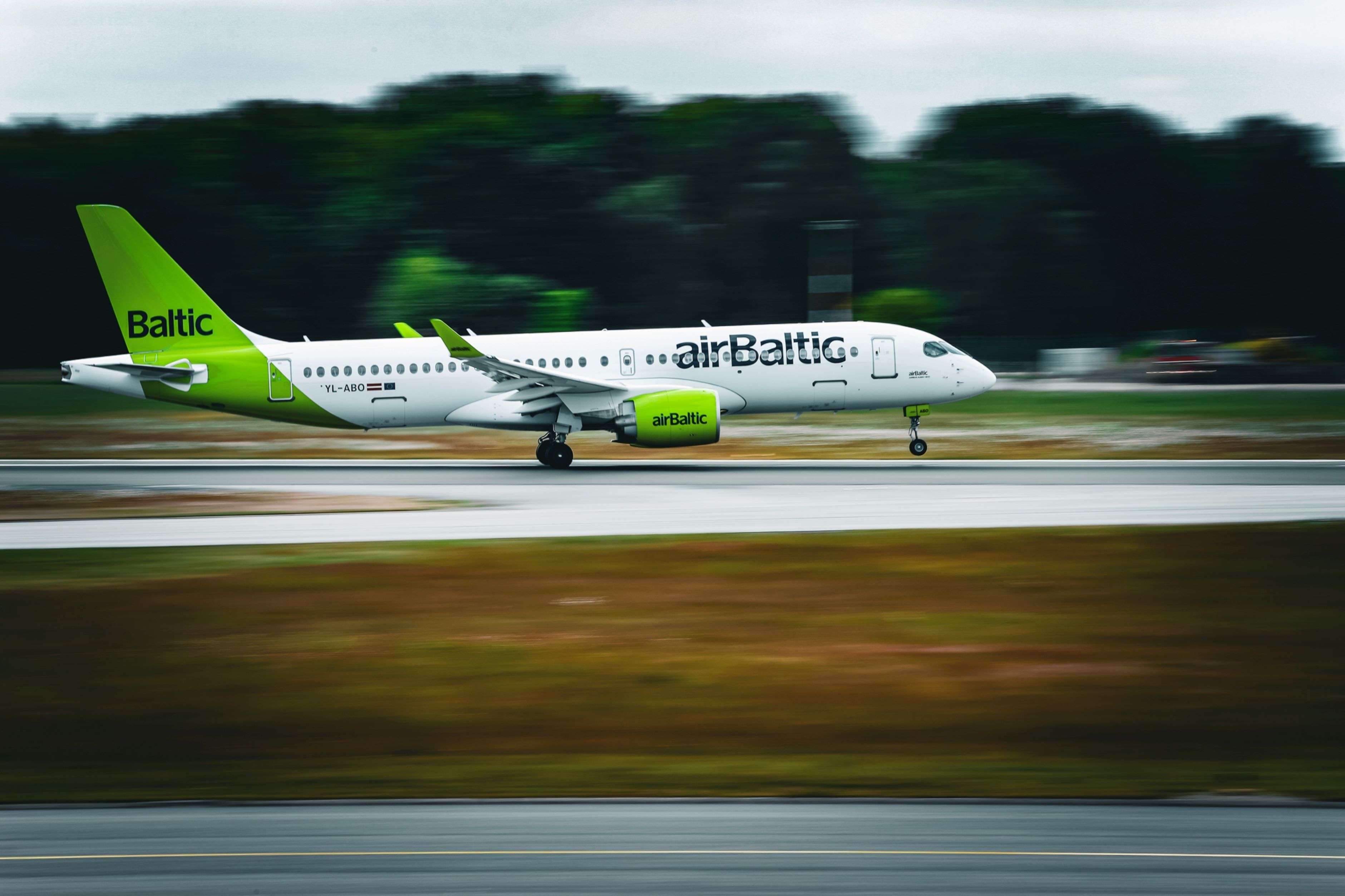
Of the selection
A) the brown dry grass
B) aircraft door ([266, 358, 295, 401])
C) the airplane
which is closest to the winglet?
the airplane

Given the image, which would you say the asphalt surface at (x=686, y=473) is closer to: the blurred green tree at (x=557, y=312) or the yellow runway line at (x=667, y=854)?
the yellow runway line at (x=667, y=854)

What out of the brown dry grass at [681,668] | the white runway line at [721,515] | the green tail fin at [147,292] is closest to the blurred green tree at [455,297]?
the green tail fin at [147,292]

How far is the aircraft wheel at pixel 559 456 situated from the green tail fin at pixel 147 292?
25.7ft

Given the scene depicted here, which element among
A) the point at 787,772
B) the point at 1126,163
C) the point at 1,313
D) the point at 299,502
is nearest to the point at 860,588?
the point at 787,772

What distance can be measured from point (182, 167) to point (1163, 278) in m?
66.7

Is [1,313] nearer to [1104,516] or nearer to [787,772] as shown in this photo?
[1104,516]

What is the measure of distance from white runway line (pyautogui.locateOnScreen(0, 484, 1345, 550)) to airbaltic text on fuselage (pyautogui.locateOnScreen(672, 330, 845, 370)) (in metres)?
4.55

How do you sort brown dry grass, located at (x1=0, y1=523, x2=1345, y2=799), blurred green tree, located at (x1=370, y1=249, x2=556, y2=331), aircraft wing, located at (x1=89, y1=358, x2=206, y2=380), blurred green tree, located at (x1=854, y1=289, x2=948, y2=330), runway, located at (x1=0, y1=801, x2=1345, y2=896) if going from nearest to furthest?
1. runway, located at (x1=0, y1=801, x2=1345, y2=896)
2. brown dry grass, located at (x1=0, y1=523, x2=1345, y2=799)
3. aircraft wing, located at (x1=89, y1=358, x2=206, y2=380)
4. blurred green tree, located at (x1=370, y1=249, x2=556, y2=331)
5. blurred green tree, located at (x1=854, y1=289, x2=948, y2=330)

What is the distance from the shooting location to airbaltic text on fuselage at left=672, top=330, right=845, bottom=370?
31.0 meters

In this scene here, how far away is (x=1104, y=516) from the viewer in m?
23.1

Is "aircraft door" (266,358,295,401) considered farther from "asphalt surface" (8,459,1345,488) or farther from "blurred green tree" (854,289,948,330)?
"blurred green tree" (854,289,948,330)

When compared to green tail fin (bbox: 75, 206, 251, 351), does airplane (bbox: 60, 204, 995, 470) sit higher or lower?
lower

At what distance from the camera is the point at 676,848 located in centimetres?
959

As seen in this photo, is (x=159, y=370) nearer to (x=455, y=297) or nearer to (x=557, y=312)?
(x=557, y=312)
